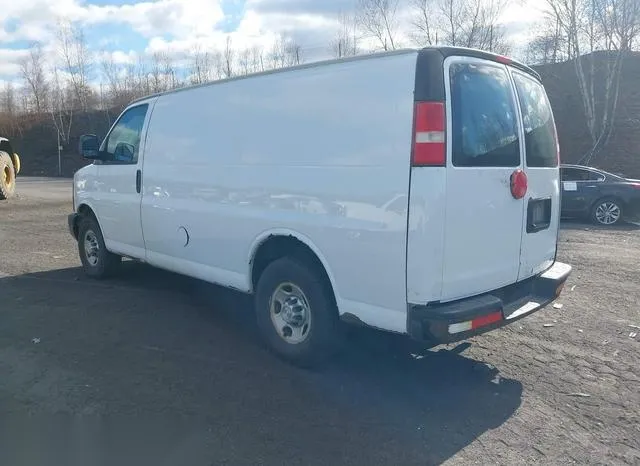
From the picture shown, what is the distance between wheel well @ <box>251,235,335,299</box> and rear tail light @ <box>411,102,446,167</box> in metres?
1.22

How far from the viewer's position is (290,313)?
466 centimetres

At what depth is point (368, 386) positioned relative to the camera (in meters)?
4.29

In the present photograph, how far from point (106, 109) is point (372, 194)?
60.4 m

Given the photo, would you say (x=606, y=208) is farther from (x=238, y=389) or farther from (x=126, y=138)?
(x=238, y=389)

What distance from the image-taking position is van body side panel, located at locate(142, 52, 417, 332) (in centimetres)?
378

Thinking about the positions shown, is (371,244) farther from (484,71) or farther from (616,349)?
(616,349)

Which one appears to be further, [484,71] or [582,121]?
[582,121]

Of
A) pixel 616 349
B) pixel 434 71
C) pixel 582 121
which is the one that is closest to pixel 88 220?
pixel 434 71

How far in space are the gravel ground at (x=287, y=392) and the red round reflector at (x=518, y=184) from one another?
4.73ft

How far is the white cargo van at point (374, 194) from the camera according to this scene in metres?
3.68

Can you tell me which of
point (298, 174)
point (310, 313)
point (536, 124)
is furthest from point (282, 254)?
point (536, 124)

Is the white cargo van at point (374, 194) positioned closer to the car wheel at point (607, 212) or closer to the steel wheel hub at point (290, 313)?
the steel wheel hub at point (290, 313)

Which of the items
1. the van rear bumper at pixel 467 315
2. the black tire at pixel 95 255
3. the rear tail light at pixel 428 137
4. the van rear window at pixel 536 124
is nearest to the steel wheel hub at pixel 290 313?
the van rear bumper at pixel 467 315

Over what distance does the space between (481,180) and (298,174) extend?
1354mm
